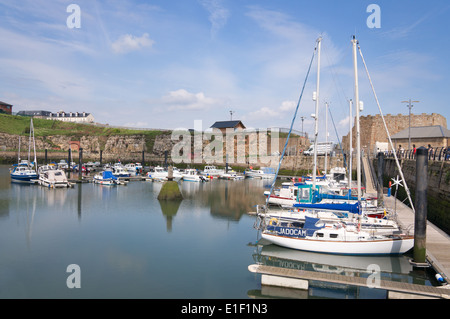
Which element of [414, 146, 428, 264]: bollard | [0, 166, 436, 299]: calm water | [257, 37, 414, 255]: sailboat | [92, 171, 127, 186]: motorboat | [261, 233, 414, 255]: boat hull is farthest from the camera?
[92, 171, 127, 186]: motorboat

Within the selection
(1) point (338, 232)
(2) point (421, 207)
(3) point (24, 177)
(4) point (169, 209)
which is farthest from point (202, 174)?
(2) point (421, 207)

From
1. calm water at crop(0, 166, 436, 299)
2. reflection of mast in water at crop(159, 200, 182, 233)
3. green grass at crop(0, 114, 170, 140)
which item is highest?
green grass at crop(0, 114, 170, 140)

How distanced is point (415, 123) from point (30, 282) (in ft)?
195

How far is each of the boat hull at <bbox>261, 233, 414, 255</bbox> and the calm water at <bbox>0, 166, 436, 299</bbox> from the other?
1.26ft

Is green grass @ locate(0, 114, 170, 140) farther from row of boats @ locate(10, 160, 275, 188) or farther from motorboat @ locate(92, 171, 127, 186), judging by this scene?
motorboat @ locate(92, 171, 127, 186)

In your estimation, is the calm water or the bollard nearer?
the calm water

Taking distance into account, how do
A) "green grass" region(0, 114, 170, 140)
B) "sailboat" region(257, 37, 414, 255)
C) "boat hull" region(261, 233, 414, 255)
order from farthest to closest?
"green grass" region(0, 114, 170, 140) → "sailboat" region(257, 37, 414, 255) → "boat hull" region(261, 233, 414, 255)

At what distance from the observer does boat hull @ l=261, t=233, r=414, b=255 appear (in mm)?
15573

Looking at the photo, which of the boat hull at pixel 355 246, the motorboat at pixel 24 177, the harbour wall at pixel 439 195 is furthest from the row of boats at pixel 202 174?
the harbour wall at pixel 439 195

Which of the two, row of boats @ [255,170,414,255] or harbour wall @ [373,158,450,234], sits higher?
harbour wall @ [373,158,450,234]

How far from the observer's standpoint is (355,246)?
15.9m

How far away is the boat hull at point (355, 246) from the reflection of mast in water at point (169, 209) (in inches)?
353

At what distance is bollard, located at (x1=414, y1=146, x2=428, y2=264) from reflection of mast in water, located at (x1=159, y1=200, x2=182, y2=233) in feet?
46.2

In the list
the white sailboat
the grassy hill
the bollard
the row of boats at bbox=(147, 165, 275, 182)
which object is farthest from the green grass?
the bollard
